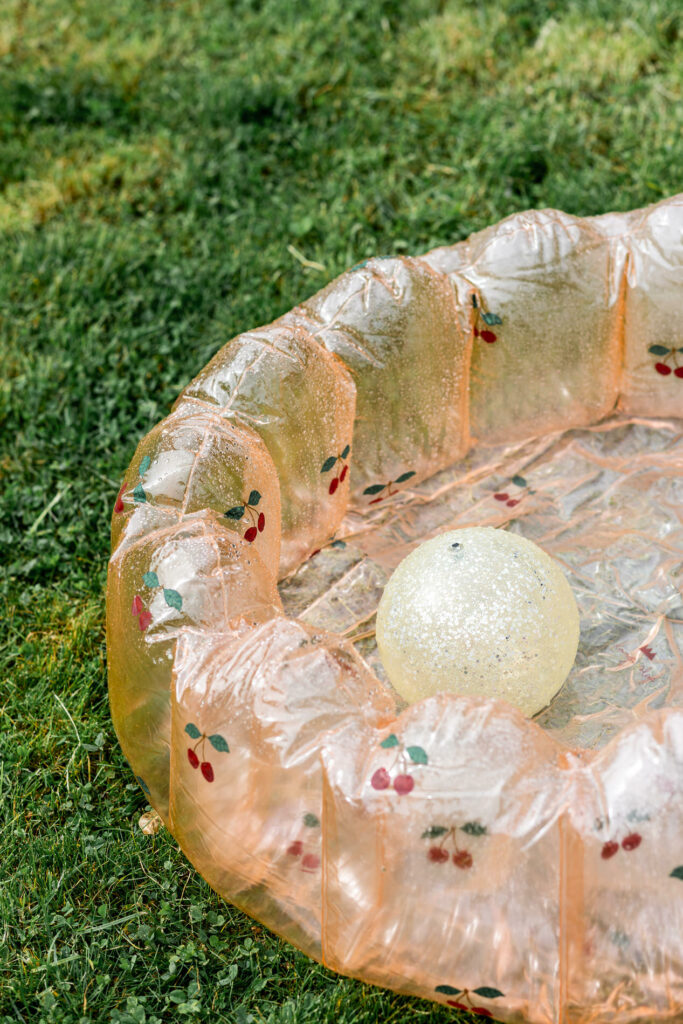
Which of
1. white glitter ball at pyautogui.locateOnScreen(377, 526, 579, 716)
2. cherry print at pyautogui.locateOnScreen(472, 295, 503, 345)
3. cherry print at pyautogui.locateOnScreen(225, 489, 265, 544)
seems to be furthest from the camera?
cherry print at pyautogui.locateOnScreen(472, 295, 503, 345)

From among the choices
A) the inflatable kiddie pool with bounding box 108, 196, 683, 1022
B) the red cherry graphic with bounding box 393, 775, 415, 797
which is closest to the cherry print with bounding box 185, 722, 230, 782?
the inflatable kiddie pool with bounding box 108, 196, 683, 1022

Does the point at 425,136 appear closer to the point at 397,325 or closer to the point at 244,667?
the point at 397,325

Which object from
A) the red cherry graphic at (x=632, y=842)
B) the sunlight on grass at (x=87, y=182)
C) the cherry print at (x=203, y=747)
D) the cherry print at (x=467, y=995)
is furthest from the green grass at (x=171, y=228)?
the red cherry graphic at (x=632, y=842)

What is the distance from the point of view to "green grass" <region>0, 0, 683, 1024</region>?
6.66 ft

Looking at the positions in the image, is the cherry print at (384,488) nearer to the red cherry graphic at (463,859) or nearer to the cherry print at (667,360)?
the cherry print at (667,360)

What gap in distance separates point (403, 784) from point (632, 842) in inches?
13.0

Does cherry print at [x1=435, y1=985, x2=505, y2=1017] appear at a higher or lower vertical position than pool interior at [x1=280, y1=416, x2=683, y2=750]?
lower

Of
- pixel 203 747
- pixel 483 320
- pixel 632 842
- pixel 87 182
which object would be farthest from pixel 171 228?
pixel 632 842

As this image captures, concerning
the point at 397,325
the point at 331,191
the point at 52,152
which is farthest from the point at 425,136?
the point at 397,325

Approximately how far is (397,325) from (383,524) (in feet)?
1.49

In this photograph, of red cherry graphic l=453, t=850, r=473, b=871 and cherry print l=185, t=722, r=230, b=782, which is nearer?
A: red cherry graphic l=453, t=850, r=473, b=871

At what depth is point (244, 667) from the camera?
5.99ft

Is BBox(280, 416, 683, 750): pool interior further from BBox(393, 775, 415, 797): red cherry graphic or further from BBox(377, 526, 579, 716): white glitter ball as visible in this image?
BBox(393, 775, 415, 797): red cherry graphic

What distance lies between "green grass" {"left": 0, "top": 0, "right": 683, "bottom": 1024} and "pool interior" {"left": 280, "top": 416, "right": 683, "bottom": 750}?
1.87 feet
